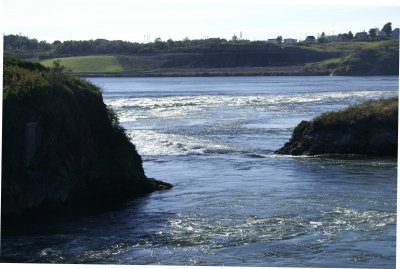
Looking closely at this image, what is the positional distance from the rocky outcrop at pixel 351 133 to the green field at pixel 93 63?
123 meters

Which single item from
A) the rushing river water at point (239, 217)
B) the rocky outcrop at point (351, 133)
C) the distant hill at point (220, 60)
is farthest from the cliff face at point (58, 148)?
the distant hill at point (220, 60)

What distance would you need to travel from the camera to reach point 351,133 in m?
46.8

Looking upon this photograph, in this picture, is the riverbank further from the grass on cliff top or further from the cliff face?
the cliff face

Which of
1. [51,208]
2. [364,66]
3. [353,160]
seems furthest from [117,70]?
[51,208]

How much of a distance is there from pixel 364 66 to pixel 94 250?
518 feet

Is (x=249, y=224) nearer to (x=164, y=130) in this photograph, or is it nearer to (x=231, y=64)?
(x=164, y=130)

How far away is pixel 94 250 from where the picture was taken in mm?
24609

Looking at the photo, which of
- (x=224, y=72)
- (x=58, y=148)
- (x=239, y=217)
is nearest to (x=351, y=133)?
(x=239, y=217)

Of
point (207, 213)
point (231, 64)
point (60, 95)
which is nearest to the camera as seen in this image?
point (207, 213)

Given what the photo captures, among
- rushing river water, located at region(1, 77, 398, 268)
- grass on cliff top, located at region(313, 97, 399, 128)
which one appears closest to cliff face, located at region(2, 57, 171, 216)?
rushing river water, located at region(1, 77, 398, 268)

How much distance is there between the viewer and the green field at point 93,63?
172650 millimetres

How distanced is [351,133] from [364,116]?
1.29 meters

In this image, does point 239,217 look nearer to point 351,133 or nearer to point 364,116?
point 351,133

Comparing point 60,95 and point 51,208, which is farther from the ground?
point 60,95
